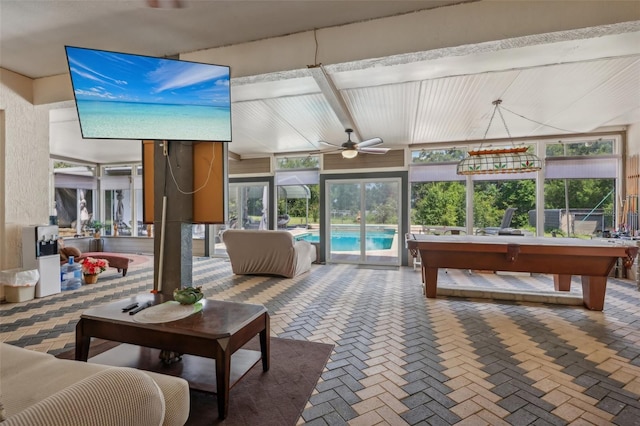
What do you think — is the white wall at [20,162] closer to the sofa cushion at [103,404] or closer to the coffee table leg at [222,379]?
the coffee table leg at [222,379]

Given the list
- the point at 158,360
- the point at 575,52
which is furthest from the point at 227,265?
the point at 575,52

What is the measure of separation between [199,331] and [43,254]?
4.13 m

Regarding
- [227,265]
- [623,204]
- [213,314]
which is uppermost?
[623,204]

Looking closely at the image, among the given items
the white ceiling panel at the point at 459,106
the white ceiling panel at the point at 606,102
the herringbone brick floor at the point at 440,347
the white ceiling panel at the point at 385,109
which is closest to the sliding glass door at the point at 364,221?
the white ceiling panel at the point at 385,109

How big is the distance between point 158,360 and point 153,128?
1.94m

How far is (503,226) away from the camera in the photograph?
632 cm

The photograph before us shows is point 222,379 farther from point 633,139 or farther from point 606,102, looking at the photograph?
point 633,139

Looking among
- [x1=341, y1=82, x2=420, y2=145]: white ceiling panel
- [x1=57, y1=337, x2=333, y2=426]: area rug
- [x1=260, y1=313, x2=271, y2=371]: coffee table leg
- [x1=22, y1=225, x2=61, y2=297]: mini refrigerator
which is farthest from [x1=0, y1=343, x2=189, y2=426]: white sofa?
[x1=341, y1=82, x2=420, y2=145]: white ceiling panel

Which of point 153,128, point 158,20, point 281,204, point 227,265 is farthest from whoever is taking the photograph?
point 281,204

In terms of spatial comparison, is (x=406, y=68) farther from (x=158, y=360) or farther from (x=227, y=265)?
(x=227, y=265)

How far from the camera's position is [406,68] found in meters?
3.63

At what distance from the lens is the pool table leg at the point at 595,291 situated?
3.83 meters

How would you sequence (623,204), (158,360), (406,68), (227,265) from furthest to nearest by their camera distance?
1. (227,265)
2. (623,204)
3. (406,68)
4. (158,360)

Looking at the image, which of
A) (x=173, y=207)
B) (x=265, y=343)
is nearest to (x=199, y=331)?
(x=265, y=343)
